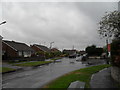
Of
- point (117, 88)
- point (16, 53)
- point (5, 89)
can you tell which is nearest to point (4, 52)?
point (16, 53)

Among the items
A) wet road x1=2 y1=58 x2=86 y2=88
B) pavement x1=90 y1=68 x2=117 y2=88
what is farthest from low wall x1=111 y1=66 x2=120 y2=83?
wet road x1=2 y1=58 x2=86 y2=88

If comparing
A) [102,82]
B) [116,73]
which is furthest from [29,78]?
[116,73]

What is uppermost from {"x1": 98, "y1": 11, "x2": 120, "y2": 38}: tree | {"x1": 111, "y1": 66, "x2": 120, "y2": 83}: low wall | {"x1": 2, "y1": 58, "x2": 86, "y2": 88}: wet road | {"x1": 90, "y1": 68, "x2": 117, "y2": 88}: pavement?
{"x1": 98, "y1": 11, "x2": 120, "y2": 38}: tree

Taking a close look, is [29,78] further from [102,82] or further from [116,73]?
[116,73]

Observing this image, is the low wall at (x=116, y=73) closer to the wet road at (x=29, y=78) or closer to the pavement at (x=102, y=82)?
the pavement at (x=102, y=82)

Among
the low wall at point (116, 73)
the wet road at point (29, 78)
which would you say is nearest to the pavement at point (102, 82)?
the low wall at point (116, 73)

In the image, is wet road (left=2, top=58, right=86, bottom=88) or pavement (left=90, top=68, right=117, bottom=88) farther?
wet road (left=2, top=58, right=86, bottom=88)

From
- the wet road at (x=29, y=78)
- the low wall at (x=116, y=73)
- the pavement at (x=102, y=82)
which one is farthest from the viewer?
the wet road at (x=29, y=78)

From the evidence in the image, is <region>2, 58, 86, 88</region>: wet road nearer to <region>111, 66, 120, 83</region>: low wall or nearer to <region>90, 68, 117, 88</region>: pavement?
<region>90, 68, 117, 88</region>: pavement

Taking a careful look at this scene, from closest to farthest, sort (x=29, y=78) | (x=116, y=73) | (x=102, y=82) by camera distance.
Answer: (x=102, y=82) → (x=116, y=73) → (x=29, y=78)

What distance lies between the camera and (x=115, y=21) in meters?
21.6

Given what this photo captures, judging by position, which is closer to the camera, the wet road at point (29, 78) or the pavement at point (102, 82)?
the pavement at point (102, 82)

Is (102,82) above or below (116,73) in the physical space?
below

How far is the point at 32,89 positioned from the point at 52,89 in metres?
1.34
